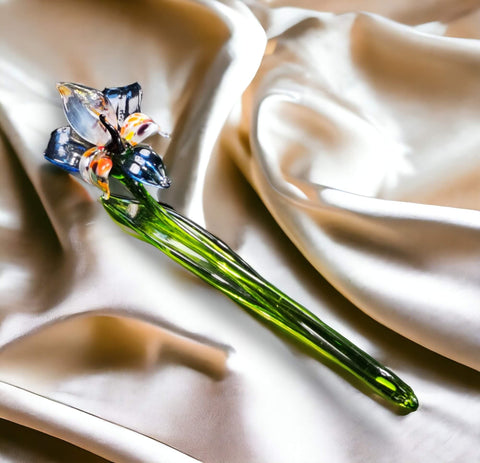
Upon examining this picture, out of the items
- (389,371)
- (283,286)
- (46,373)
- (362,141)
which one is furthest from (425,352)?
(46,373)

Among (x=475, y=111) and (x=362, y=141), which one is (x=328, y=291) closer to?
(x=362, y=141)

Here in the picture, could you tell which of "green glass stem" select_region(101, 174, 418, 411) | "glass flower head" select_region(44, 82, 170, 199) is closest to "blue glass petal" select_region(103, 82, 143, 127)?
"glass flower head" select_region(44, 82, 170, 199)

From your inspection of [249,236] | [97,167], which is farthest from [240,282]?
[97,167]

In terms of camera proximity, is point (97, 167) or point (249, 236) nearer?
point (97, 167)

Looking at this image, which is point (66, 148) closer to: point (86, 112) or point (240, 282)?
point (86, 112)

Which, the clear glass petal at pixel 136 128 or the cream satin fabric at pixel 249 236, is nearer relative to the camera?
the cream satin fabric at pixel 249 236

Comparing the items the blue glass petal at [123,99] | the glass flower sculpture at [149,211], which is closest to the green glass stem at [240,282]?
the glass flower sculpture at [149,211]

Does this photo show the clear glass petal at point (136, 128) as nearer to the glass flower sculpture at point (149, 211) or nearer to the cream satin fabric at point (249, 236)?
the glass flower sculpture at point (149, 211)

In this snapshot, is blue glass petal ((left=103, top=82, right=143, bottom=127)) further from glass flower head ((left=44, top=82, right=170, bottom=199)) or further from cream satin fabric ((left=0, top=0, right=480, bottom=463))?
cream satin fabric ((left=0, top=0, right=480, bottom=463))
